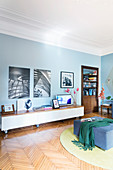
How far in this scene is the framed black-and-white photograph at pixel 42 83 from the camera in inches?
156

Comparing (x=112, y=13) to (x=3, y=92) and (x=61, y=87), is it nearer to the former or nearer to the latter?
(x=61, y=87)

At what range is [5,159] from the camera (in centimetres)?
201

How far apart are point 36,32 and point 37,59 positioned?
86 centimetres

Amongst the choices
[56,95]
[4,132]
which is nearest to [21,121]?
[4,132]

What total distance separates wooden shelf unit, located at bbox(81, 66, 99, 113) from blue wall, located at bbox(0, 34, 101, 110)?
279 millimetres

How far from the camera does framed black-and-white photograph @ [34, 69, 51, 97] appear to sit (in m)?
3.96

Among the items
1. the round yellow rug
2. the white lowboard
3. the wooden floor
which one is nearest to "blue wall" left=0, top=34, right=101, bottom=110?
the white lowboard

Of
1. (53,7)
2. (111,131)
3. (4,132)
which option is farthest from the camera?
(4,132)

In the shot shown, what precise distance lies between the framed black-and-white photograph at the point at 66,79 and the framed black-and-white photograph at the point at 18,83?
137 centimetres

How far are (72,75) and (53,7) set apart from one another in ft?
8.83

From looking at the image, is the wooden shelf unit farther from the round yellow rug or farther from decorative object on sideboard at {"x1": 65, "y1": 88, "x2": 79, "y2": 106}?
the round yellow rug

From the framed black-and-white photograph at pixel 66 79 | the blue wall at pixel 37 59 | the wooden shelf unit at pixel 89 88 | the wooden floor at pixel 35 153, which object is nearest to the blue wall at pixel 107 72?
the wooden shelf unit at pixel 89 88

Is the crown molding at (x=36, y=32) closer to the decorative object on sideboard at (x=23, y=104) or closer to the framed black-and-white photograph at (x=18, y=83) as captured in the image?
the framed black-and-white photograph at (x=18, y=83)

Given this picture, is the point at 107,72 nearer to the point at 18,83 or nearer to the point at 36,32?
the point at 36,32
